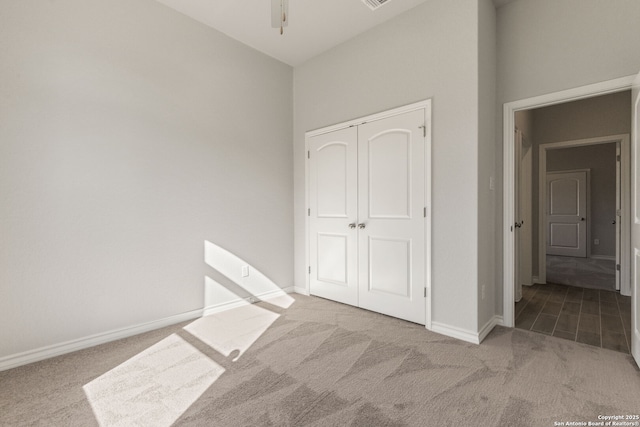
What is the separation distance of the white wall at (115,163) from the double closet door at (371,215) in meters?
0.81

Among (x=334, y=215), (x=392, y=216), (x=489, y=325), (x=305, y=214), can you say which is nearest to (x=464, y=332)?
(x=489, y=325)

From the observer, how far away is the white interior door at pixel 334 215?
3357mm

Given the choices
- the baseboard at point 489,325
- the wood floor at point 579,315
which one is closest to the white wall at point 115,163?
the baseboard at point 489,325

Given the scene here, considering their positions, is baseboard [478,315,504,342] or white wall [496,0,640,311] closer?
white wall [496,0,640,311]

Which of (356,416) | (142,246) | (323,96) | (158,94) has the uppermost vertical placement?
(323,96)

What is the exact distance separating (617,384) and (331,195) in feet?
9.02

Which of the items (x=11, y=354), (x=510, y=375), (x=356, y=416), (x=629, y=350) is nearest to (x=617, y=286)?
(x=629, y=350)

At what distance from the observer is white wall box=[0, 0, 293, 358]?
2.12m

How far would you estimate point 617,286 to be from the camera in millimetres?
3914

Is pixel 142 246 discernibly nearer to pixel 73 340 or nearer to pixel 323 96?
pixel 73 340

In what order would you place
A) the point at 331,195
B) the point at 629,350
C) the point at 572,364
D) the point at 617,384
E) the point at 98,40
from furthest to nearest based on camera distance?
the point at 331,195 < the point at 98,40 < the point at 629,350 < the point at 572,364 < the point at 617,384

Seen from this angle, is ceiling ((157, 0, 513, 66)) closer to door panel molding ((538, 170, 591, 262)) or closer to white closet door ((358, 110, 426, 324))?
white closet door ((358, 110, 426, 324))

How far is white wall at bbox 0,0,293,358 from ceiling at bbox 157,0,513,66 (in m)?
0.14

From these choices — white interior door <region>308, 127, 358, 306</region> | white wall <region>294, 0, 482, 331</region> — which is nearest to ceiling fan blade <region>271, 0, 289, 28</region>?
white wall <region>294, 0, 482, 331</region>
